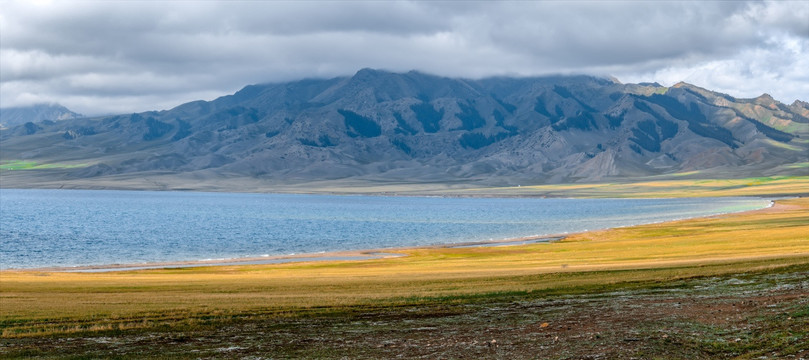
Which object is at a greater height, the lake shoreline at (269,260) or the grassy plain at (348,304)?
the grassy plain at (348,304)

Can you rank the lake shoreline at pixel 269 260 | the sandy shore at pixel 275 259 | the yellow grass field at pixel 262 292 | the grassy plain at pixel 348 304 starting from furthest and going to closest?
the sandy shore at pixel 275 259, the lake shoreline at pixel 269 260, the yellow grass field at pixel 262 292, the grassy plain at pixel 348 304

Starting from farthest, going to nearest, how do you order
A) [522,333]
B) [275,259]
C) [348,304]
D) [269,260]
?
[275,259] → [269,260] → [348,304] → [522,333]

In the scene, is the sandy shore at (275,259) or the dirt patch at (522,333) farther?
the sandy shore at (275,259)

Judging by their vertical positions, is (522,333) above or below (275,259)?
above

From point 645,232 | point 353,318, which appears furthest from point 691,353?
point 645,232

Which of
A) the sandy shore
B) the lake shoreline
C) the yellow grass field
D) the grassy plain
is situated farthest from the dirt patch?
the sandy shore

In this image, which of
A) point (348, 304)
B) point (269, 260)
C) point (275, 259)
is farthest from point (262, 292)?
point (275, 259)

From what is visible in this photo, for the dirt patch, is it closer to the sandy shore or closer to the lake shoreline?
the lake shoreline

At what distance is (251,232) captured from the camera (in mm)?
145375

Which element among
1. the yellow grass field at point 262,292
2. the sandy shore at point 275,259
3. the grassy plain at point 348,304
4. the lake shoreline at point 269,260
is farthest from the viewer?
the sandy shore at point 275,259

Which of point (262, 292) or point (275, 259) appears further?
point (275, 259)

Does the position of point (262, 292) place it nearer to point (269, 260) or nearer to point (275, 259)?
point (269, 260)

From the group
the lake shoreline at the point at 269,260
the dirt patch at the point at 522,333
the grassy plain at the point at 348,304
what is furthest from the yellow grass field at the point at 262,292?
the lake shoreline at the point at 269,260

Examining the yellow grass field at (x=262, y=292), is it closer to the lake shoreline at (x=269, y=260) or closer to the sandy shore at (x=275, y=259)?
the lake shoreline at (x=269, y=260)
